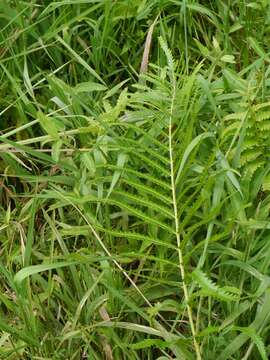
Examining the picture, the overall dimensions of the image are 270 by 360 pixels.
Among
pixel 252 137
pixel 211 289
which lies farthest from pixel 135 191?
pixel 211 289

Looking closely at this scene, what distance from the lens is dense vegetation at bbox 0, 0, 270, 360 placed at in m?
1.85

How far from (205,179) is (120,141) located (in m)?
0.28

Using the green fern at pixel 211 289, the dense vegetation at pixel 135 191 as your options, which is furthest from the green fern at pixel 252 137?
the green fern at pixel 211 289

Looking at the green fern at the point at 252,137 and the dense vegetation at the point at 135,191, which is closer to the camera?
the dense vegetation at the point at 135,191

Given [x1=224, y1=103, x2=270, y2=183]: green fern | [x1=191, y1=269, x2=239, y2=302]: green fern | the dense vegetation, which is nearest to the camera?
[x1=191, y1=269, x2=239, y2=302]: green fern

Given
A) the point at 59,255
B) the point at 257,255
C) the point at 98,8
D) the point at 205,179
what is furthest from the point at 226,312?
the point at 98,8

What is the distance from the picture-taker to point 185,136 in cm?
197

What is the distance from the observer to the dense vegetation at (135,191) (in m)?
1.85

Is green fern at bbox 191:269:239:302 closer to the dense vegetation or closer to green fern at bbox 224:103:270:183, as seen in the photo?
the dense vegetation

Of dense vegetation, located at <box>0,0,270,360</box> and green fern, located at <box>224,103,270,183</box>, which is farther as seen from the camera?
green fern, located at <box>224,103,270,183</box>

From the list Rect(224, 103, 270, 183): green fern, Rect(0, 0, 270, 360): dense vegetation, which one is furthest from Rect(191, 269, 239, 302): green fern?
Rect(224, 103, 270, 183): green fern

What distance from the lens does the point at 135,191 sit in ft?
7.00

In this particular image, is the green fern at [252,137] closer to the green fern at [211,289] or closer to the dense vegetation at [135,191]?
the dense vegetation at [135,191]

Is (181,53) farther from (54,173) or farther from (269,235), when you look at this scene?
(269,235)
